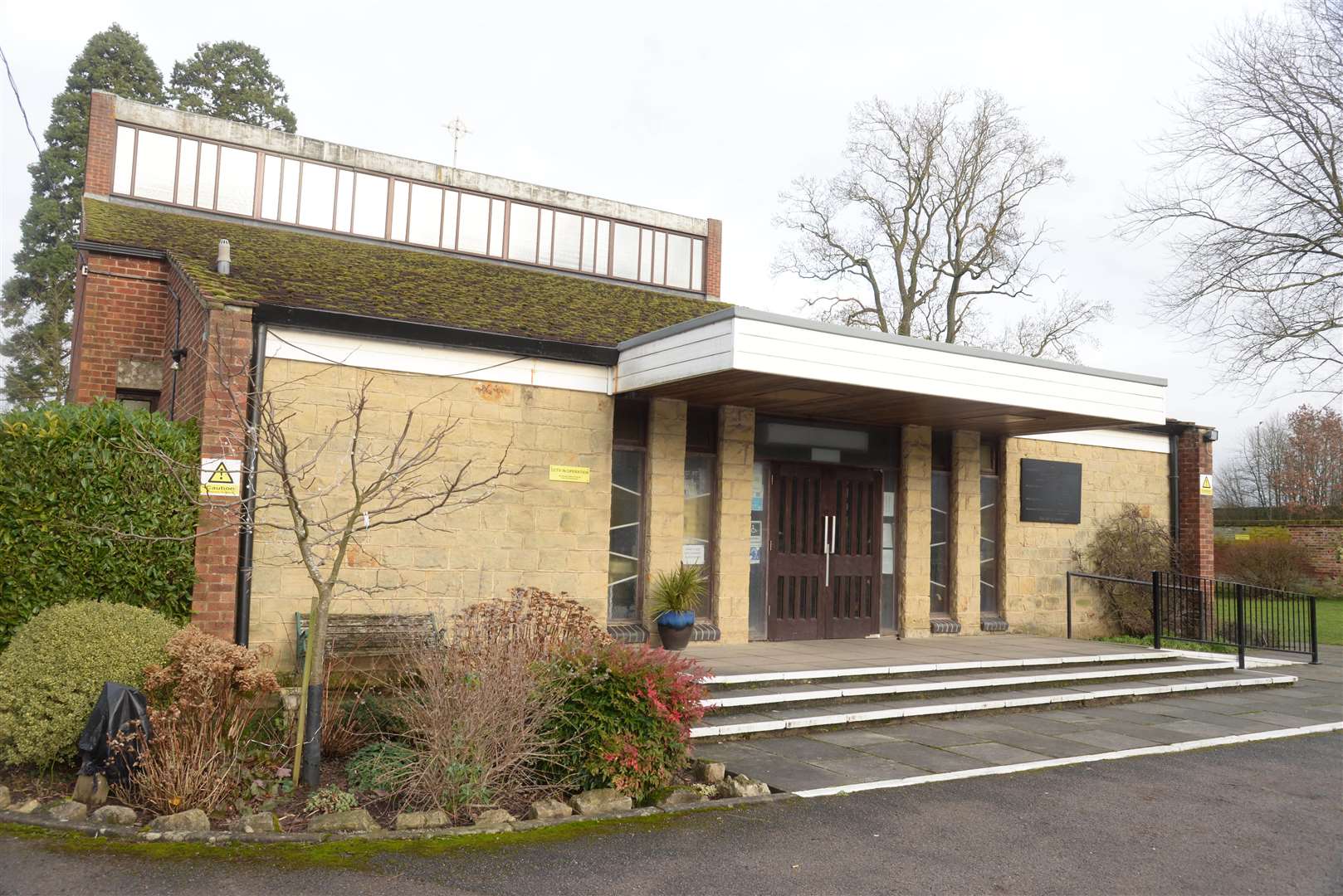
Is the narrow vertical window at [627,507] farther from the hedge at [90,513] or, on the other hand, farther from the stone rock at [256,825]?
the stone rock at [256,825]

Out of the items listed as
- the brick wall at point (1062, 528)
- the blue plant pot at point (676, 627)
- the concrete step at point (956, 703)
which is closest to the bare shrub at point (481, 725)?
the concrete step at point (956, 703)

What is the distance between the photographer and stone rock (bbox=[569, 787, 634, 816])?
5.74 meters

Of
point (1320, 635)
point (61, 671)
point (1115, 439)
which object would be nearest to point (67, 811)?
point (61, 671)

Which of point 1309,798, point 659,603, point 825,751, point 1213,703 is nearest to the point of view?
point 1309,798

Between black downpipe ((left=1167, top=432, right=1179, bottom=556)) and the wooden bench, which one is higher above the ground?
black downpipe ((left=1167, top=432, right=1179, bottom=556))

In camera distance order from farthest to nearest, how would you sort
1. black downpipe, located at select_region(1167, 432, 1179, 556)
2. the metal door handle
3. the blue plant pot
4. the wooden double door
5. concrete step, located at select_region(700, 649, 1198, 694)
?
black downpipe, located at select_region(1167, 432, 1179, 556) < the metal door handle < the wooden double door < the blue plant pot < concrete step, located at select_region(700, 649, 1198, 694)

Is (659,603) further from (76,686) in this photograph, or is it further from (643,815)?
(76,686)

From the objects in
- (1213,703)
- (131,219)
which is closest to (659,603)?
(1213,703)

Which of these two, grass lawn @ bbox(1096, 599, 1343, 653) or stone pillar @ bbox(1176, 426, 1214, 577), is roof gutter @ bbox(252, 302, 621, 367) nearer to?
grass lawn @ bbox(1096, 599, 1343, 653)

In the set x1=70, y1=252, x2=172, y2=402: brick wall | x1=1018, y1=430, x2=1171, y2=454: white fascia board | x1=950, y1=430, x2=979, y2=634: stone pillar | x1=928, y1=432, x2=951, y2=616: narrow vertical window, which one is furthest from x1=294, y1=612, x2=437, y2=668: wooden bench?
x1=1018, y1=430, x2=1171, y2=454: white fascia board

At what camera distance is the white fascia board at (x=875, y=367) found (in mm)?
9242

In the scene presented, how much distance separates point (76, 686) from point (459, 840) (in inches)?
107

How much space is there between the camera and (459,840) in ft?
16.9

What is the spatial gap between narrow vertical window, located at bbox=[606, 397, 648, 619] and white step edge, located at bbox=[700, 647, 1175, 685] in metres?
1.52
